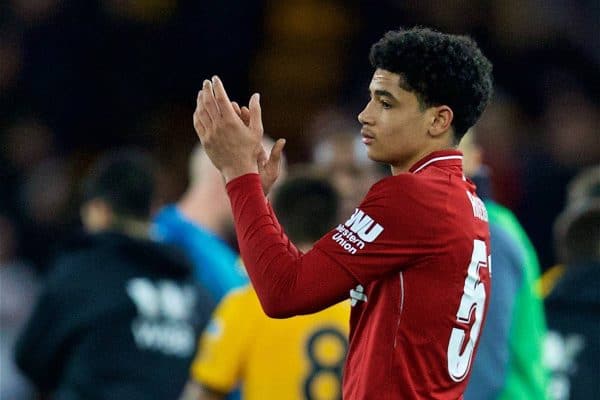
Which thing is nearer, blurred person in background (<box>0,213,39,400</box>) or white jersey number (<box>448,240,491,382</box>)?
white jersey number (<box>448,240,491,382</box>)

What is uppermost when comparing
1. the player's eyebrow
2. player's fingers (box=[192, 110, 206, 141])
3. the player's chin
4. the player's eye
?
the player's eyebrow

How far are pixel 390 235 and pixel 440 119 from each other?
355 mm

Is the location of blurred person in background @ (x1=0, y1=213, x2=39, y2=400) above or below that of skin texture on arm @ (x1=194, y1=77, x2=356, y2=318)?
above

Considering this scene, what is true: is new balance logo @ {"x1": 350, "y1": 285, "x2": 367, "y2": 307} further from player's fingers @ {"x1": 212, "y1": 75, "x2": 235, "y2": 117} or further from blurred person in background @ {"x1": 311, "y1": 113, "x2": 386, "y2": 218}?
blurred person in background @ {"x1": 311, "y1": 113, "x2": 386, "y2": 218}

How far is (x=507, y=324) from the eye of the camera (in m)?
4.80

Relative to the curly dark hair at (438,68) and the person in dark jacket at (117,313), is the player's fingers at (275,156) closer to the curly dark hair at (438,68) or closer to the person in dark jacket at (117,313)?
the curly dark hair at (438,68)

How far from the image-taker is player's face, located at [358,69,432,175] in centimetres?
346

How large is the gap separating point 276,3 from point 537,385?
773cm

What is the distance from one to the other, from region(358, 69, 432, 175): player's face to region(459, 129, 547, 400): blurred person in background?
130 centimetres

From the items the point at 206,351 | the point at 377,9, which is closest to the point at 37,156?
the point at 377,9

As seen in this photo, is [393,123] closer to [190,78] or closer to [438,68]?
[438,68]

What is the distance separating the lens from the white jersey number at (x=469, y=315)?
3.44 metres

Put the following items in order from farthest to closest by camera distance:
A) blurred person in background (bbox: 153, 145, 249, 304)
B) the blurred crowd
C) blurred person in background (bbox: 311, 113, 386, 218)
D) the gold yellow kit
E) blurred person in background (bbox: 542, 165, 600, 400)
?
the blurred crowd, blurred person in background (bbox: 311, 113, 386, 218), blurred person in background (bbox: 153, 145, 249, 304), blurred person in background (bbox: 542, 165, 600, 400), the gold yellow kit

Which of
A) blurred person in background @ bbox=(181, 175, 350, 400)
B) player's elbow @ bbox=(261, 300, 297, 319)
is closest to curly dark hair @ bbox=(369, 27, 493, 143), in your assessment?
player's elbow @ bbox=(261, 300, 297, 319)
